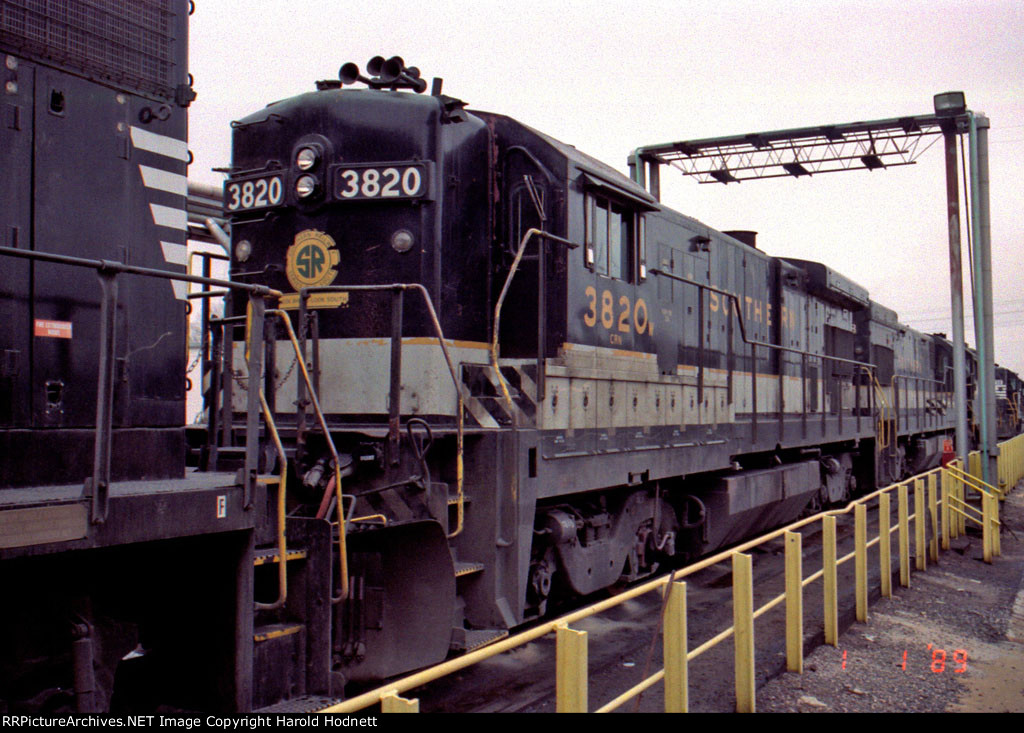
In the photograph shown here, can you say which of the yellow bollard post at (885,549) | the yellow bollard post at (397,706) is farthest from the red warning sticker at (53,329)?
the yellow bollard post at (885,549)

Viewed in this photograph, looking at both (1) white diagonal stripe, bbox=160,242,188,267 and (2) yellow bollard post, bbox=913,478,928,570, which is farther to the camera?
(2) yellow bollard post, bbox=913,478,928,570

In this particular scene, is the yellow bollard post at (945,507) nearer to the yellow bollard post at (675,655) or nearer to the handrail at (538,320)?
the handrail at (538,320)

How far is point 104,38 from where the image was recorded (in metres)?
3.80

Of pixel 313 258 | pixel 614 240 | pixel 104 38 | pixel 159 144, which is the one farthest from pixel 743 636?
pixel 104 38

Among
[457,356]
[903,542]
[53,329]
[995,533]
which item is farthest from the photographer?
[995,533]

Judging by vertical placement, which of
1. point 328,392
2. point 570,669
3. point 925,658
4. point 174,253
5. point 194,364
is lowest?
point 925,658

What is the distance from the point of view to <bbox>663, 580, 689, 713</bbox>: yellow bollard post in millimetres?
4164

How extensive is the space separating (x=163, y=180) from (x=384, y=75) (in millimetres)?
A: 2397

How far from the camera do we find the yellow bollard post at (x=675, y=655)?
4164 millimetres

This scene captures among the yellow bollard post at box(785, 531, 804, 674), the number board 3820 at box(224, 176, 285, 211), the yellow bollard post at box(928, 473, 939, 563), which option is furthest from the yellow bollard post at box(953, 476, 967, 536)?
the number board 3820 at box(224, 176, 285, 211)

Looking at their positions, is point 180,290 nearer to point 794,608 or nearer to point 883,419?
point 794,608

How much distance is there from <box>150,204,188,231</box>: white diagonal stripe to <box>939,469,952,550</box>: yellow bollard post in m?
9.57

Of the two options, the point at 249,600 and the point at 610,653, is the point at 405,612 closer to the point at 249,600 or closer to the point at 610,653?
the point at 249,600

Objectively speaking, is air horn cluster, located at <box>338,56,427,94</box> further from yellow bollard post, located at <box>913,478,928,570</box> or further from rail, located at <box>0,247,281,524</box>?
yellow bollard post, located at <box>913,478,928,570</box>
